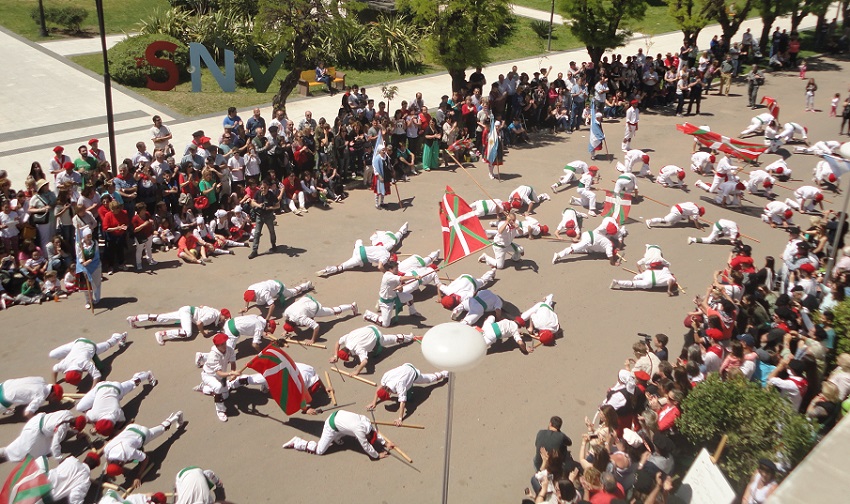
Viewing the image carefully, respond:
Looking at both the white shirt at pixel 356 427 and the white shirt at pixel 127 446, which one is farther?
the white shirt at pixel 356 427

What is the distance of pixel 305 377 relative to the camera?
9781mm

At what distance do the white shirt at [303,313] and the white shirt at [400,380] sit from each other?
70.8 inches

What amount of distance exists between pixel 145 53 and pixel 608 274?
55.3 ft

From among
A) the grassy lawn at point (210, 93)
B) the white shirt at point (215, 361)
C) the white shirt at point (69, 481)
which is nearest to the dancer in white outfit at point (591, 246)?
the white shirt at point (215, 361)

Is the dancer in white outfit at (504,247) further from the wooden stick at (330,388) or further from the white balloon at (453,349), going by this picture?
the white balloon at (453,349)

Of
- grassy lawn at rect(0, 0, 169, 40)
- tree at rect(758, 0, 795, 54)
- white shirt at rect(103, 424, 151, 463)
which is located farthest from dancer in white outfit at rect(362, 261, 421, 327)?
tree at rect(758, 0, 795, 54)

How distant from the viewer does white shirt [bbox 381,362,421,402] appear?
9688 mm

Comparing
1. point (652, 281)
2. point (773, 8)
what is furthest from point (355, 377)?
point (773, 8)

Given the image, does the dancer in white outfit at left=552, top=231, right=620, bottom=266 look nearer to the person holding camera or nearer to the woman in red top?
the person holding camera

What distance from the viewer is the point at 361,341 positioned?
10500 millimetres

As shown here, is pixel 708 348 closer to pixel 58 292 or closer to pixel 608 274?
pixel 608 274

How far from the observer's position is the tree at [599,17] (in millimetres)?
22266

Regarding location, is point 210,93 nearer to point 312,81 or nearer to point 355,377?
A: point 312,81

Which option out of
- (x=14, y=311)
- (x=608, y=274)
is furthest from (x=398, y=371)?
(x=14, y=311)
